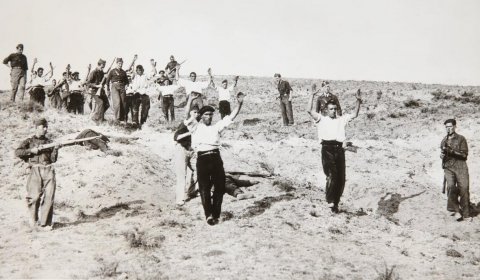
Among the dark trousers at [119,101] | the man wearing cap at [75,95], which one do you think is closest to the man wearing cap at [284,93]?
the dark trousers at [119,101]

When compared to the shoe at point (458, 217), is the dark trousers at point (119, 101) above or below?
above

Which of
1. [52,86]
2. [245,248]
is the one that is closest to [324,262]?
[245,248]

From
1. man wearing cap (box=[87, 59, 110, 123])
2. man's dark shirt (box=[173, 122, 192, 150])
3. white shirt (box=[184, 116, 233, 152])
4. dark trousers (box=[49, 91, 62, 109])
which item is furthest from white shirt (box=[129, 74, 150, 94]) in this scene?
white shirt (box=[184, 116, 233, 152])

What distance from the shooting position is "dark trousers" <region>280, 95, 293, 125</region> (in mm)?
16234

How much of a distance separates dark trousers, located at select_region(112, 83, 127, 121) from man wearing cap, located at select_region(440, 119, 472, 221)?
8555mm

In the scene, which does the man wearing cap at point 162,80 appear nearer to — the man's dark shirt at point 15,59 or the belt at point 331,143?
the man's dark shirt at point 15,59

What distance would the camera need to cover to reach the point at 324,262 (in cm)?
641

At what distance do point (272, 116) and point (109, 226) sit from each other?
1383cm

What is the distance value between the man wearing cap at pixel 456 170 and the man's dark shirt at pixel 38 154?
7.05 metres

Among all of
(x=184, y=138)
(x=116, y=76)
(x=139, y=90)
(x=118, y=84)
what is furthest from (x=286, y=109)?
(x=184, y=138)

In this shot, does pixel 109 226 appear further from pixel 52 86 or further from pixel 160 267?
pixel 52 86

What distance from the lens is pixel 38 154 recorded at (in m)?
7.78

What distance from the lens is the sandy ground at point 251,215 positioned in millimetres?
6328

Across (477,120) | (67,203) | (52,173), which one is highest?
(477,120)
